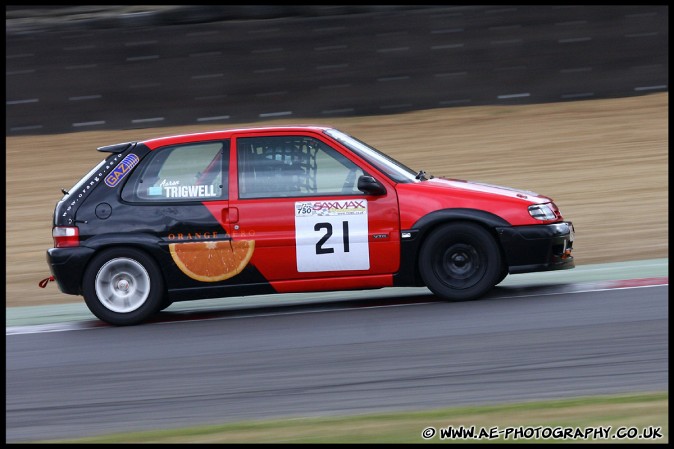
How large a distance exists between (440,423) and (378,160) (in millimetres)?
3815

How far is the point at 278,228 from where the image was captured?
8.95 m

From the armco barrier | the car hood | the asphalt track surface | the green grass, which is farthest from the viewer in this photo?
the armco barrier

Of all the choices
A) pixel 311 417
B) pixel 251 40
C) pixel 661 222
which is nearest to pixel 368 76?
pixel 251 40

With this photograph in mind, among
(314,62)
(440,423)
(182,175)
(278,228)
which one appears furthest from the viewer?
(314,62)

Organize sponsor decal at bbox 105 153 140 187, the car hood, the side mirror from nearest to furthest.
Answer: the side mirror
the car hood
sponsor decal at bbox 105 153 140 187

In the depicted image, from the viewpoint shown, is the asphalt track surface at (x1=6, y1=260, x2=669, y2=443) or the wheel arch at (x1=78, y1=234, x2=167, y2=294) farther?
the wheel arch at (x1=78, y1=234, x2=167, y2=294)

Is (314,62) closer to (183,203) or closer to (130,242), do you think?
(183,203)

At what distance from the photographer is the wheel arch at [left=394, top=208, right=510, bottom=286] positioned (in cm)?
887

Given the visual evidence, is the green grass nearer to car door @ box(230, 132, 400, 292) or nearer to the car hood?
car door @ box(230, 132, 400, 292)

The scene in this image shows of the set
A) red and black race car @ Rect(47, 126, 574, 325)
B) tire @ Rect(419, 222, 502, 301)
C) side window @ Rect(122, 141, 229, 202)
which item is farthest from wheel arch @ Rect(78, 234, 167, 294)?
tire @ Rect(419, 222, 502, 301)

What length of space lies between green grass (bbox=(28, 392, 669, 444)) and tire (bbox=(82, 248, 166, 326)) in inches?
122

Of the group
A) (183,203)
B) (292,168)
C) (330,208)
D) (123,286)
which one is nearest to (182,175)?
(183,203)

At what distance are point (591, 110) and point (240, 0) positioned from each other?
10165 millimetres

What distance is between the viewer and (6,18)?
2758 cm
